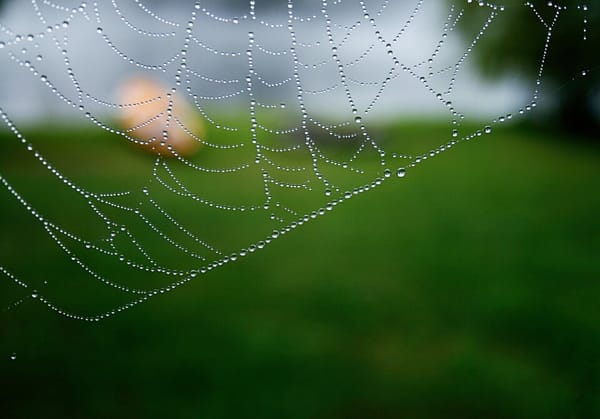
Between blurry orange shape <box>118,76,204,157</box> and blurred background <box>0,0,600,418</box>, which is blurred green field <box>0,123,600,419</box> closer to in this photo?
blurred background <box>0,0,600,418</box>

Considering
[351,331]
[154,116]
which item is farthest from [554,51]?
[351,331]

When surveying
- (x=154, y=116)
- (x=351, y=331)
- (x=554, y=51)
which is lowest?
(x=351, y=331)

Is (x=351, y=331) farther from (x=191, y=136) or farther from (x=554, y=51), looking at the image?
(x=554, y=51)

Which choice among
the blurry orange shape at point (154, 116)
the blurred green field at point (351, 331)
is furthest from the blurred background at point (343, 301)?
the blurry orange shape at point (154, 116)

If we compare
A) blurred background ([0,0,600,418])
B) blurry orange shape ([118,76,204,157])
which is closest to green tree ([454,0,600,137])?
blurred background ([0,0,600,418])

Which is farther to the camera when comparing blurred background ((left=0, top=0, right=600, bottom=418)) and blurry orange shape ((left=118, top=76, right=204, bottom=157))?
blurry orange shape ((left=118, top=76, right=204, bottom=157))

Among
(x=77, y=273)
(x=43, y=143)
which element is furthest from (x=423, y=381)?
(x=43, y=143)
